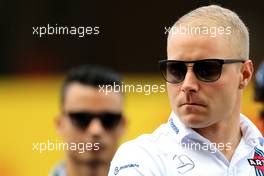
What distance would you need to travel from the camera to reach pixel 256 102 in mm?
4301

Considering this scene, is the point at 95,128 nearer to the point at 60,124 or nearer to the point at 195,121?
the point at 60,124

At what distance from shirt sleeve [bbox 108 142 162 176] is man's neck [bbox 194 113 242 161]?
12.3 inches

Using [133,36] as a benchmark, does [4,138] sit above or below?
below

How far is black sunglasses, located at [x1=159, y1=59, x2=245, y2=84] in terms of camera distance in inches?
120

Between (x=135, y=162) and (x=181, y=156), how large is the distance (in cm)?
25

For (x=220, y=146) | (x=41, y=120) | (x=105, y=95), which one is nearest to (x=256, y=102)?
(x=105, y=95)

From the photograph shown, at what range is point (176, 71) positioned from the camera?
3.08m

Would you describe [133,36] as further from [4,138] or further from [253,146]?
[253,146]

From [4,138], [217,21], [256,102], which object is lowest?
[4,138]

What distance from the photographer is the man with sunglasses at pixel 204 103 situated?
2.98 metres

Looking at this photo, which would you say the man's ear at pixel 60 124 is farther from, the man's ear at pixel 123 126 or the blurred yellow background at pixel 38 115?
the man's ear at pixel 123 126

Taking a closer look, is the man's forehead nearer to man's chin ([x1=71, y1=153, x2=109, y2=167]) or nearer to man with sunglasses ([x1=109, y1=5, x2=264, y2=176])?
man with sunglasses ([x1=109, y1=5, x2=264, y2=176])

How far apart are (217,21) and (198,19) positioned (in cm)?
8

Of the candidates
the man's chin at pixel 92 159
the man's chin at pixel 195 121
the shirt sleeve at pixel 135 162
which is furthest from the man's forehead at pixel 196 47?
the man's chin at pixel 92 159
